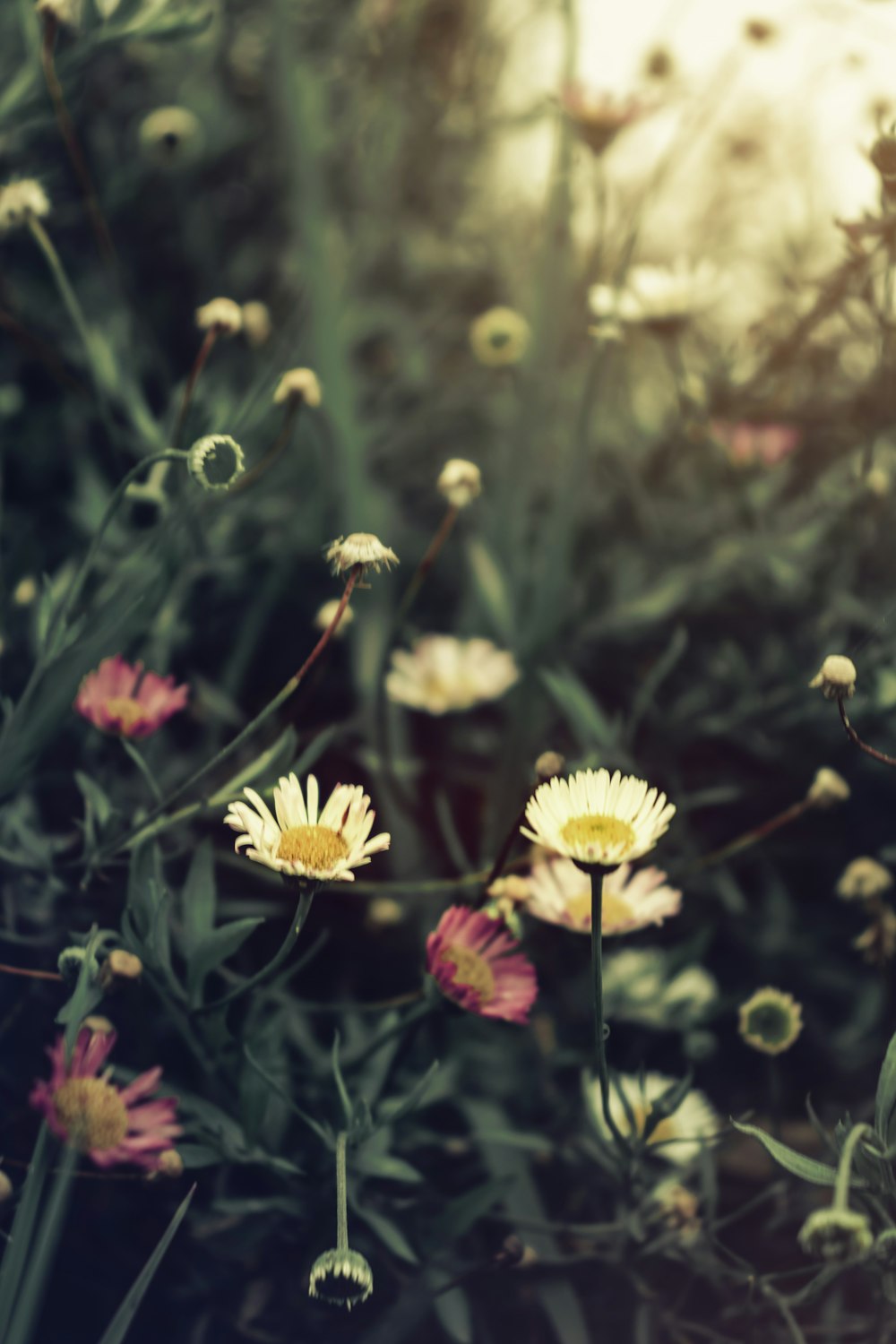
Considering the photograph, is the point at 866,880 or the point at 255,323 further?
the point at 255,323

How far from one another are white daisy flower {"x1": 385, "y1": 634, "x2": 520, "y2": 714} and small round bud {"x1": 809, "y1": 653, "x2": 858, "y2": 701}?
0.24 metres

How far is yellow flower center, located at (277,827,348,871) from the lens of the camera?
1.10 feet

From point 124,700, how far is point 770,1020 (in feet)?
0.87

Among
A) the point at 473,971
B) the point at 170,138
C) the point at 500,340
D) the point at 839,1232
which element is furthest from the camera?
the point at 500,340

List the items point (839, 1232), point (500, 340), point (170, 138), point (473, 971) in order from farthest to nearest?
point (500, 340), point (170, 138), point (473, 971), point (839, 1232)

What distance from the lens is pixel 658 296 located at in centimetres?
63

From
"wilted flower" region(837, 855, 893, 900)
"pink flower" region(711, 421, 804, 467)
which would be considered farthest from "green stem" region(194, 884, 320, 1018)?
"pink flower" region(711, 421, 804, 467)

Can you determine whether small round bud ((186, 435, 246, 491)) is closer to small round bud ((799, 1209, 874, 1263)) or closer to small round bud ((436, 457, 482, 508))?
small round bud ((436, 457, 482, 508))

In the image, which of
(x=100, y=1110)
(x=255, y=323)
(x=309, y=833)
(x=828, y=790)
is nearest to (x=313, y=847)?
(x=309, y=833)

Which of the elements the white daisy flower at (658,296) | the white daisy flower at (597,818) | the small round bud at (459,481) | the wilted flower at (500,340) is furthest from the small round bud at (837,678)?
the wilted flower at (500,340)

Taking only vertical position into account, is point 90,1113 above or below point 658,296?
below

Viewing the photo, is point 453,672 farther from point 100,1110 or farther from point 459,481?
point 100,1110

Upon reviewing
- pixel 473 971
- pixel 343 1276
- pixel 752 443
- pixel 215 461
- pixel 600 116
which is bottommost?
pixel 343 1276

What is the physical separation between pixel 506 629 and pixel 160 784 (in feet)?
0.59
